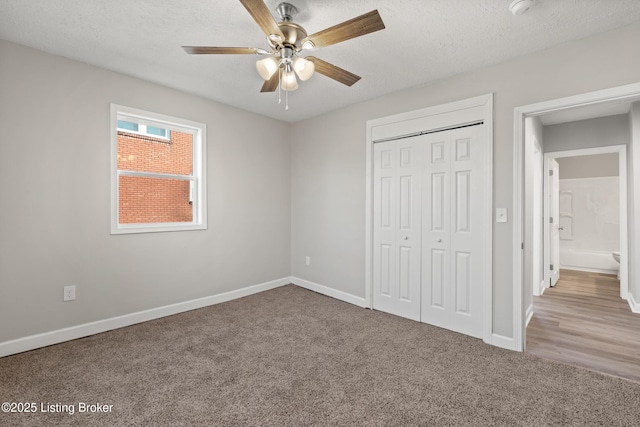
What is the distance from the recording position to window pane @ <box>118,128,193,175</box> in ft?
10.3

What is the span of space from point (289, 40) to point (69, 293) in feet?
9.48

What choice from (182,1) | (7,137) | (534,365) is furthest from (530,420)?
(7,137)

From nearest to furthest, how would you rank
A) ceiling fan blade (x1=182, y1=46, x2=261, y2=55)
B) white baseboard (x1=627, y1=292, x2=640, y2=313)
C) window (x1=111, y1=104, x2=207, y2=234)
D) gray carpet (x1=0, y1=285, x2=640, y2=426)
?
gray carpet (x1=0, y1=285, x2=640, y2=426) < ceiling fan blade (x1=182, y1=46, x2=261, y2=55) < window (x1=111, y1=104, x2=207, y2=234) < white baseboard (x1=627, y1=292, x2=640, y2=313)

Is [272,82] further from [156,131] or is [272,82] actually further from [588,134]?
[588,134]

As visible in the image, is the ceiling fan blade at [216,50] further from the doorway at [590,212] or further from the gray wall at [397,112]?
the doorway at [590,212]

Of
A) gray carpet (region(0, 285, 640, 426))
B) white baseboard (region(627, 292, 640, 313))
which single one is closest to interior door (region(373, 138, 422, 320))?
gray carpet (region(0, 285, 640, 426))

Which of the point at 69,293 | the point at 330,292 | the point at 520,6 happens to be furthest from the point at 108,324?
the point at 520,6

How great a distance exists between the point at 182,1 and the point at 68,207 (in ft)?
6.81

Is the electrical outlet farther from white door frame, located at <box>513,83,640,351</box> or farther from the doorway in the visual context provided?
the doorway

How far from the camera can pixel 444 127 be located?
301cm

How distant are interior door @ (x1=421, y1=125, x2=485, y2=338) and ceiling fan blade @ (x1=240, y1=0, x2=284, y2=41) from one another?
77.8 inches

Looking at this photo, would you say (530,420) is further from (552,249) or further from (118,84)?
(118,84)

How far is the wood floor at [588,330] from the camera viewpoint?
94.8 inches

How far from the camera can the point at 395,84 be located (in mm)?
3180
